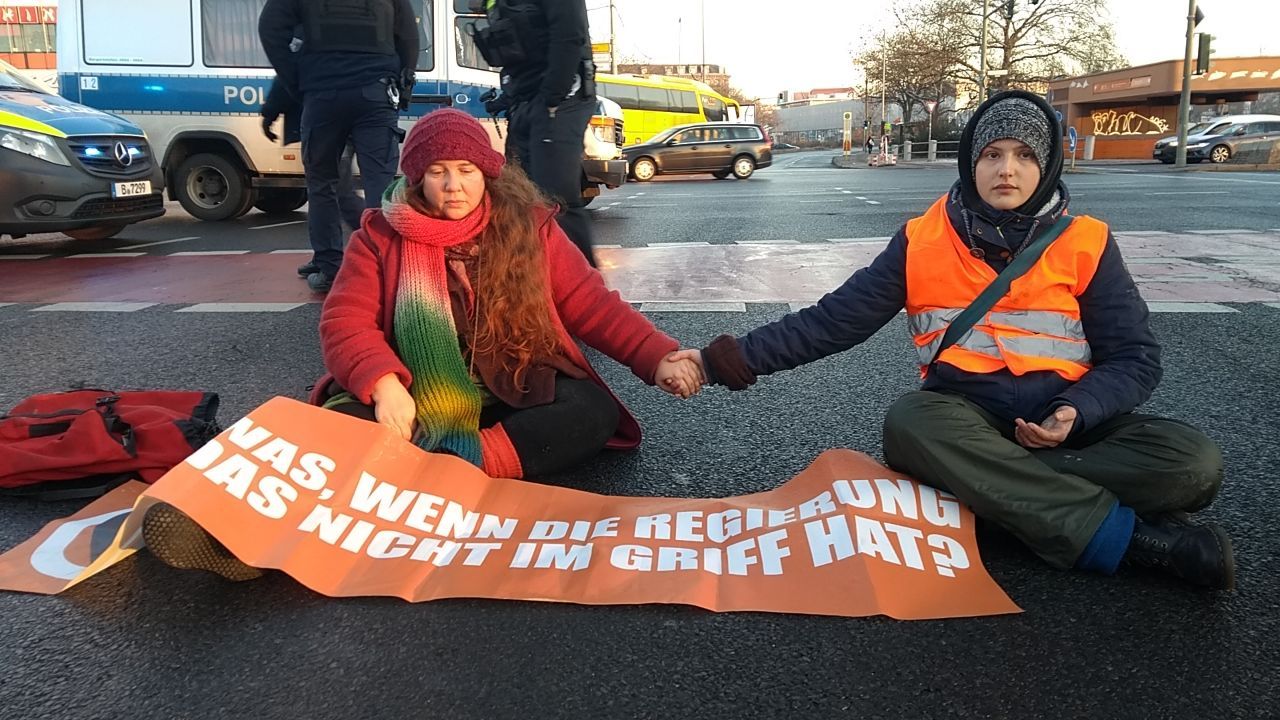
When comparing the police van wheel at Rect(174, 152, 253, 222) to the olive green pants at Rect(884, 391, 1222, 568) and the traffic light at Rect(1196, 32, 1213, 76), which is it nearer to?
the olive green pants at Rect(884, 391, 1222, 568)

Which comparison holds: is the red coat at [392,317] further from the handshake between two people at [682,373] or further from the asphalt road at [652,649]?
the asphalt road at [652,649]

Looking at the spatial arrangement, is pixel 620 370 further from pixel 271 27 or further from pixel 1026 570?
pixel 271 27

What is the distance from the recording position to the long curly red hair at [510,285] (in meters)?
2.52

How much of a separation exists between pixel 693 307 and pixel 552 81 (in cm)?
139

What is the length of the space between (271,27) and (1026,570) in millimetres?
4735

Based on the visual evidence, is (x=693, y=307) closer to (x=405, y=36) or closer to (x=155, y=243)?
(x=405, y=36)

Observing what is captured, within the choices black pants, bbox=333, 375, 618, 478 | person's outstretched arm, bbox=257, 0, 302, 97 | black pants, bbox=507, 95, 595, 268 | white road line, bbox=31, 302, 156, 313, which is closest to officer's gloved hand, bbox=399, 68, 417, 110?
person's outstretched arm, bbox=257, 0, 302, 97

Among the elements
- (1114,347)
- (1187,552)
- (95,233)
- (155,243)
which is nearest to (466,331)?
(1114,347)

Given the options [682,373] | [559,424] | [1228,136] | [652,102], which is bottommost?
[559,424]

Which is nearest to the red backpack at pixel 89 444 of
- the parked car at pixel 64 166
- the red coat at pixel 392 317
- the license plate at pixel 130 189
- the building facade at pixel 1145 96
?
the red coat at pixel 392 317

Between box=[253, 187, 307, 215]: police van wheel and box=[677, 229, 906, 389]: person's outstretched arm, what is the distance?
30.2 ft

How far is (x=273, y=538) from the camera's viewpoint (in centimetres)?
195

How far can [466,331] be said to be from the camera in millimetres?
2559

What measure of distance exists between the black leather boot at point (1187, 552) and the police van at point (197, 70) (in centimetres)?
819
